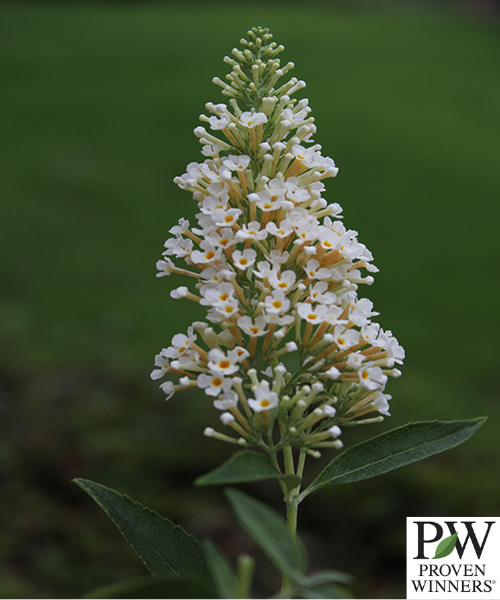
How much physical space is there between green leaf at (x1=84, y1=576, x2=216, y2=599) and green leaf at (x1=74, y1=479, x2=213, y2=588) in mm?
184

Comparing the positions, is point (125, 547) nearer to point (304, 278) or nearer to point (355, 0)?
point (304, 278)

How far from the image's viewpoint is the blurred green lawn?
9.69ft

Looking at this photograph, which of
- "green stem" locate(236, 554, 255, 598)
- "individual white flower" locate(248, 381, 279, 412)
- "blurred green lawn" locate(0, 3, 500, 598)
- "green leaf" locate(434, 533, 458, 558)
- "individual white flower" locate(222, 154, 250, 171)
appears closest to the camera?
"green stem" locate(236, 554, 255, 598)

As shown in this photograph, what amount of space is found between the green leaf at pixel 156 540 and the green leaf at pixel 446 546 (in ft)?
1.76

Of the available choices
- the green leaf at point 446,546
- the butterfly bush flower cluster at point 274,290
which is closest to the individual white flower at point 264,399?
the butterfly bush flower cluster at point 274,290

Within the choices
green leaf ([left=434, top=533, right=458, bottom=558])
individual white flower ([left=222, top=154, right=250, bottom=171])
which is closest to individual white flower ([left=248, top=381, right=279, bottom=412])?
individual white flower ([left=222, top=154, right=250, bottom=171])

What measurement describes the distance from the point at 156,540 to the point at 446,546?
0.63 m

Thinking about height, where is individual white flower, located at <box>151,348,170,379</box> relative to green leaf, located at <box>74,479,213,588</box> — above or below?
above

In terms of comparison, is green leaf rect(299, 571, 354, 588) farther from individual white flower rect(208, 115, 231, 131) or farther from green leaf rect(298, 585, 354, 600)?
individual white flower rect(208, 115, 231, 131)

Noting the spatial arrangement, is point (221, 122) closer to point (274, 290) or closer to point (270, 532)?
point (274, 290)

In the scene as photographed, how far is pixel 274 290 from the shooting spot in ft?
3.61

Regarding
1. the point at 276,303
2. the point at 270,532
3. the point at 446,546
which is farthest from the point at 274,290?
the point at 446,546

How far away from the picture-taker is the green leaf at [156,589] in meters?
0.85

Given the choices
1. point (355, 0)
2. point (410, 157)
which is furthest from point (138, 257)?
point (355, 0)
